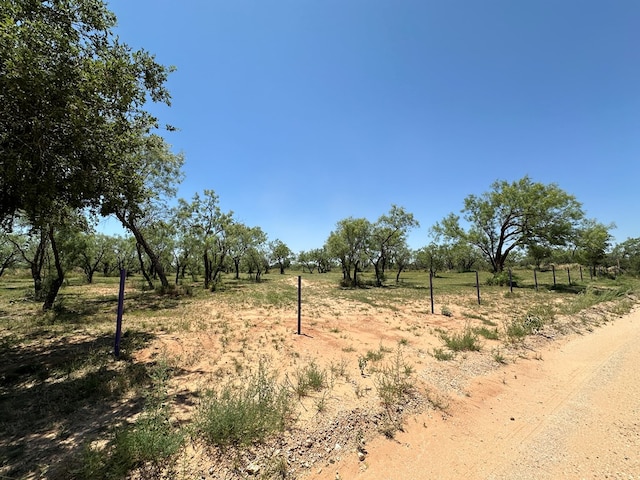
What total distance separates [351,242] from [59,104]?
2763 centimetres

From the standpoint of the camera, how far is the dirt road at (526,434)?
3.15m

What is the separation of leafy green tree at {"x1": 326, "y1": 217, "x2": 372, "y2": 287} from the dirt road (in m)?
24.8

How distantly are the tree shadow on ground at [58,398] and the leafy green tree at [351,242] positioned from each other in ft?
81.1

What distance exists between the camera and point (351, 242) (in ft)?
102

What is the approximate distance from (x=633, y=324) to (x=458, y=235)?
2185 cm

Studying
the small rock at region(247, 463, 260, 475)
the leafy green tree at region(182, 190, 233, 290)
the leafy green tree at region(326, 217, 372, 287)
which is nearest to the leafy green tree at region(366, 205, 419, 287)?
the leafy green tree at region(326, 217, 372, 287)

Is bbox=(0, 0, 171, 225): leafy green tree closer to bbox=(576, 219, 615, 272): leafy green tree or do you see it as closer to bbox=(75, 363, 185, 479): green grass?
bbox=(75, 363, 185, 479): green grass

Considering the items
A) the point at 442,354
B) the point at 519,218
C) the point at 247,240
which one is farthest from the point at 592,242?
the point at 247,240

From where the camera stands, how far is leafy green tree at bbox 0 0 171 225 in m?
4.10

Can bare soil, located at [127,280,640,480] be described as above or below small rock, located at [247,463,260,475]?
below

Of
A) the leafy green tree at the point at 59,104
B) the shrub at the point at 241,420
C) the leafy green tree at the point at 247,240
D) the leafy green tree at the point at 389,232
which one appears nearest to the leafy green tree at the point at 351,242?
the leafy green tree at the point at 389,232

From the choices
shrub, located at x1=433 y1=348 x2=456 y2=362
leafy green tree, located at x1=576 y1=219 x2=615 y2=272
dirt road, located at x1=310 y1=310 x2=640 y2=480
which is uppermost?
leafy green tree, located at x1=576 y1=219 x2=615 y2=272

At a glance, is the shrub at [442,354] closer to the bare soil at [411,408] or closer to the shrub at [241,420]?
the bare soil at [411,408]

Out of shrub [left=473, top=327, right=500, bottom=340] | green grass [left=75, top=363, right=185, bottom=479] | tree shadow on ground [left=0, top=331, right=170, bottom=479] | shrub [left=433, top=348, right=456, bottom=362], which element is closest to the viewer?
green grass [left=75, top=363, right=185, bottom=479]
